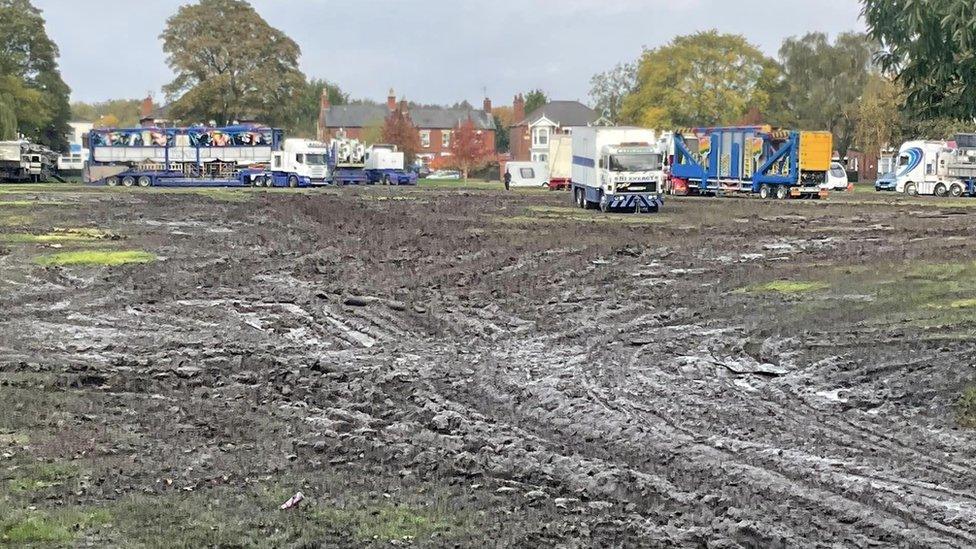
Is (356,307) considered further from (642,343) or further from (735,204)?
(735,204)

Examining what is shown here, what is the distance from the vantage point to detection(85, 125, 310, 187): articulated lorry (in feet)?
234

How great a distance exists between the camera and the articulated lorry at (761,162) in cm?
5631

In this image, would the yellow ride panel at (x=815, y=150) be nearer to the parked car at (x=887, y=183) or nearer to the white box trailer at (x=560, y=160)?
the parked car at (x=887, y=183)

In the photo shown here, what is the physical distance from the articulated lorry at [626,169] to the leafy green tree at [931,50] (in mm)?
29966

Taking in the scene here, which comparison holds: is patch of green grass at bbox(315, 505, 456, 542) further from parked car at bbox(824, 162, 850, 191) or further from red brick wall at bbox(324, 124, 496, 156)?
red brick wall at bbox(324, 124, 496, 156)

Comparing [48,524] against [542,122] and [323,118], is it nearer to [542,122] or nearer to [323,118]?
[542,122]

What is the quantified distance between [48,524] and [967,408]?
8.00 meters

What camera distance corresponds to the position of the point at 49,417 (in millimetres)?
9883

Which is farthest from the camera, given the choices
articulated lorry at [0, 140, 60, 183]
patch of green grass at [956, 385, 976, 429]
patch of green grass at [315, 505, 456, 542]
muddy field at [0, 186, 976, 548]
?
articulated lorry at [0, 140, 60, 183]

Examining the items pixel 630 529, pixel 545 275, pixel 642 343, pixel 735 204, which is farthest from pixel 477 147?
pixel 630 529

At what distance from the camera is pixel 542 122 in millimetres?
135375

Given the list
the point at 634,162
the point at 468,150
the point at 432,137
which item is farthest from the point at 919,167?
the point at 432,137

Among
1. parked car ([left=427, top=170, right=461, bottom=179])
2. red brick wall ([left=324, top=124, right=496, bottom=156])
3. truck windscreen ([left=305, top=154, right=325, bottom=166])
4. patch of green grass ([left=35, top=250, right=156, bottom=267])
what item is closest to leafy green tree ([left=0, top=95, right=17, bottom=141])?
truck windscreen ([left=305, top=154, right=325, bottom=166])

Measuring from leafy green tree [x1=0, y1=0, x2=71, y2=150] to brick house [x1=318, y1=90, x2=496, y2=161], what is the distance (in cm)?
4463
